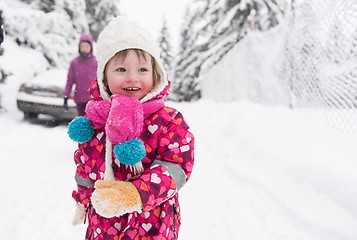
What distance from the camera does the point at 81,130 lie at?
1.42m

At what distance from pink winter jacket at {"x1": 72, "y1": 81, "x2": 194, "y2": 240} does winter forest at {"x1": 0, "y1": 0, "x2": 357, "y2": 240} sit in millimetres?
1448

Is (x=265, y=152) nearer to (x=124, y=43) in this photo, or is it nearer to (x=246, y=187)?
(x=246, y=187)

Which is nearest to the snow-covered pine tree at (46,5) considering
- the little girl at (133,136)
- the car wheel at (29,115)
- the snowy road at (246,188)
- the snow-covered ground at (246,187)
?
the car wheel at (29,115)

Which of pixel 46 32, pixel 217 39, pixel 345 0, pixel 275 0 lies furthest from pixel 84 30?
pixel 345 0

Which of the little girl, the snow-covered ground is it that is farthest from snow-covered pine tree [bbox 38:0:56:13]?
the little girl

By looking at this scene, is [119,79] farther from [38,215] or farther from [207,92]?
[207,92]

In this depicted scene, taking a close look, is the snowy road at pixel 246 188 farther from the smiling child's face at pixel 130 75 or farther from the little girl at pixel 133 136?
the smiling child's face at pixel 130 75

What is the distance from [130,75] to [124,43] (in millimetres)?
150

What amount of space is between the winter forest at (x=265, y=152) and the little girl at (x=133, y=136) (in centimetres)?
148

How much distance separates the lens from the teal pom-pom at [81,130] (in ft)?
4.65

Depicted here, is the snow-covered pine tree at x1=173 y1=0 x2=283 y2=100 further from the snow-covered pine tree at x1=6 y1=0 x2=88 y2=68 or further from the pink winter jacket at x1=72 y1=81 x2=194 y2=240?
the pink winter jacket at x1=72 y1=81 x2=194 y2=240

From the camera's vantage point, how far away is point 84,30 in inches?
617

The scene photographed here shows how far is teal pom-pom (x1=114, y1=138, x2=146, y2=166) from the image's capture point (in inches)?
46.6

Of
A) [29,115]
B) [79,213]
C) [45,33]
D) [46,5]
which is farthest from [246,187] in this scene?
[46,5]
